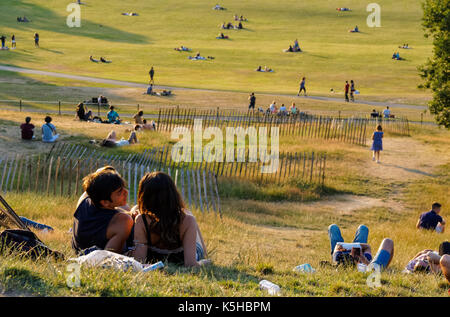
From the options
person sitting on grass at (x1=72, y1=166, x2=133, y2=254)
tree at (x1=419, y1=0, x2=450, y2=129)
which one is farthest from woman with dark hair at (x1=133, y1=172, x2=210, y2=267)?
tree at (x1=419, y1=0, x2=450, y2=129)

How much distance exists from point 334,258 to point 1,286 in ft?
14.6

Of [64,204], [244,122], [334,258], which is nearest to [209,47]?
[244,122]

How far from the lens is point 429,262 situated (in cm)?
725

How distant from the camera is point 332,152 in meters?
23.5

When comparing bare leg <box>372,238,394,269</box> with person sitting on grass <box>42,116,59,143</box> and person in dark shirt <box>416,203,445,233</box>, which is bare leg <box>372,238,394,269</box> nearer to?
person in dark shirt <box>416,203,445,233</box>

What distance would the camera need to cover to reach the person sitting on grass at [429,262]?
7215mm

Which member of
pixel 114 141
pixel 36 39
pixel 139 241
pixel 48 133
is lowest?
pixel 139 241

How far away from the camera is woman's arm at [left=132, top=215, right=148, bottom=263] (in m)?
5.97

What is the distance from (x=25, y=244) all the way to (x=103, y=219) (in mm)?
924

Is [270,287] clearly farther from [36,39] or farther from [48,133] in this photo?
[36,39]

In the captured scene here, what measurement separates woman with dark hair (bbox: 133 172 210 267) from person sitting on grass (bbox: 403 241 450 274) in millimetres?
2875

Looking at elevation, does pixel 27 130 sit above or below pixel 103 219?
above

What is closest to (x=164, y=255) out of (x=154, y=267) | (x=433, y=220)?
(x=154, y=267)

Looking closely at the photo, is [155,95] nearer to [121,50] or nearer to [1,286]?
[121,50]
